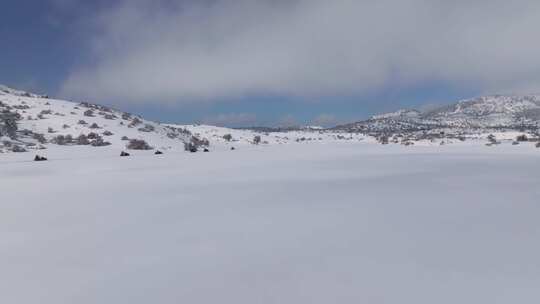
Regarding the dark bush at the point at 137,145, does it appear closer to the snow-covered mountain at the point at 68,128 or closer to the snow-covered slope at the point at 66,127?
the snow-covered mountain at the point at 68,128

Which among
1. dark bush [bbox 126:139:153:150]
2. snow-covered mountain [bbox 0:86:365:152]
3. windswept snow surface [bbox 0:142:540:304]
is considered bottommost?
windswept snow surface [bbox 0:142:540:304]

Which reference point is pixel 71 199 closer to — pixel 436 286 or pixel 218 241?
pixel 218 241

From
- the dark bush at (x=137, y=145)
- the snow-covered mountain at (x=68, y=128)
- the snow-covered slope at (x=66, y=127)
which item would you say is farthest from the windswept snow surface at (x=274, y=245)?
the snow-covered slope at (x=66, y=127)

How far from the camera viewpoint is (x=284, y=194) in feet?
23.4

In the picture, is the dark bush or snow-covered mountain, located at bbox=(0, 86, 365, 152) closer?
snow-covered mountain, located at bbox=(0, 86, 365, 152)

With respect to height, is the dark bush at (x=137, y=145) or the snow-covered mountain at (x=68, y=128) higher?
the snow-covered mountain at (x=68, y=128)

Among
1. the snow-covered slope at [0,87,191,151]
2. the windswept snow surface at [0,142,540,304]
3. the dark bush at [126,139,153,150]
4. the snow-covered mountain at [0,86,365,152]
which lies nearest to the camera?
the windswept snow surface at [0,142,540,304]

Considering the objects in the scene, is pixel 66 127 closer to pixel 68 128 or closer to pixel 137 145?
pixel 68 128

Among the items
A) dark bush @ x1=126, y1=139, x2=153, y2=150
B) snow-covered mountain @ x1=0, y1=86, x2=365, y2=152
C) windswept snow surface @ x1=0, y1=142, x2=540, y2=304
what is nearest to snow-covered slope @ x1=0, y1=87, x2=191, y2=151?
snow-covered mountain @ x1=0, y1=86, x2=365, y2=152

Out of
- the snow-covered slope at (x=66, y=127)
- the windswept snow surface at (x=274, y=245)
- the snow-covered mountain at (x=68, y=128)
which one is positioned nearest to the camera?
the windswept snow surface at (x=274, y=245)

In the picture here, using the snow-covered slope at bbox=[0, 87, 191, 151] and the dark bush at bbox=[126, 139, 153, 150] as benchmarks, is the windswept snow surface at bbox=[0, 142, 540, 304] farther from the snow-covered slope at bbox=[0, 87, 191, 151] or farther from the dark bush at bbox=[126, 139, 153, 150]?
the snow-covered slope at bbox=[0, 87, 191, 151]

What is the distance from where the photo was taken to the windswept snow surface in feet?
9.60

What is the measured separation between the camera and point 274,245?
3.98m

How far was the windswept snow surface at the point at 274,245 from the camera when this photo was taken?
9.60 feet
